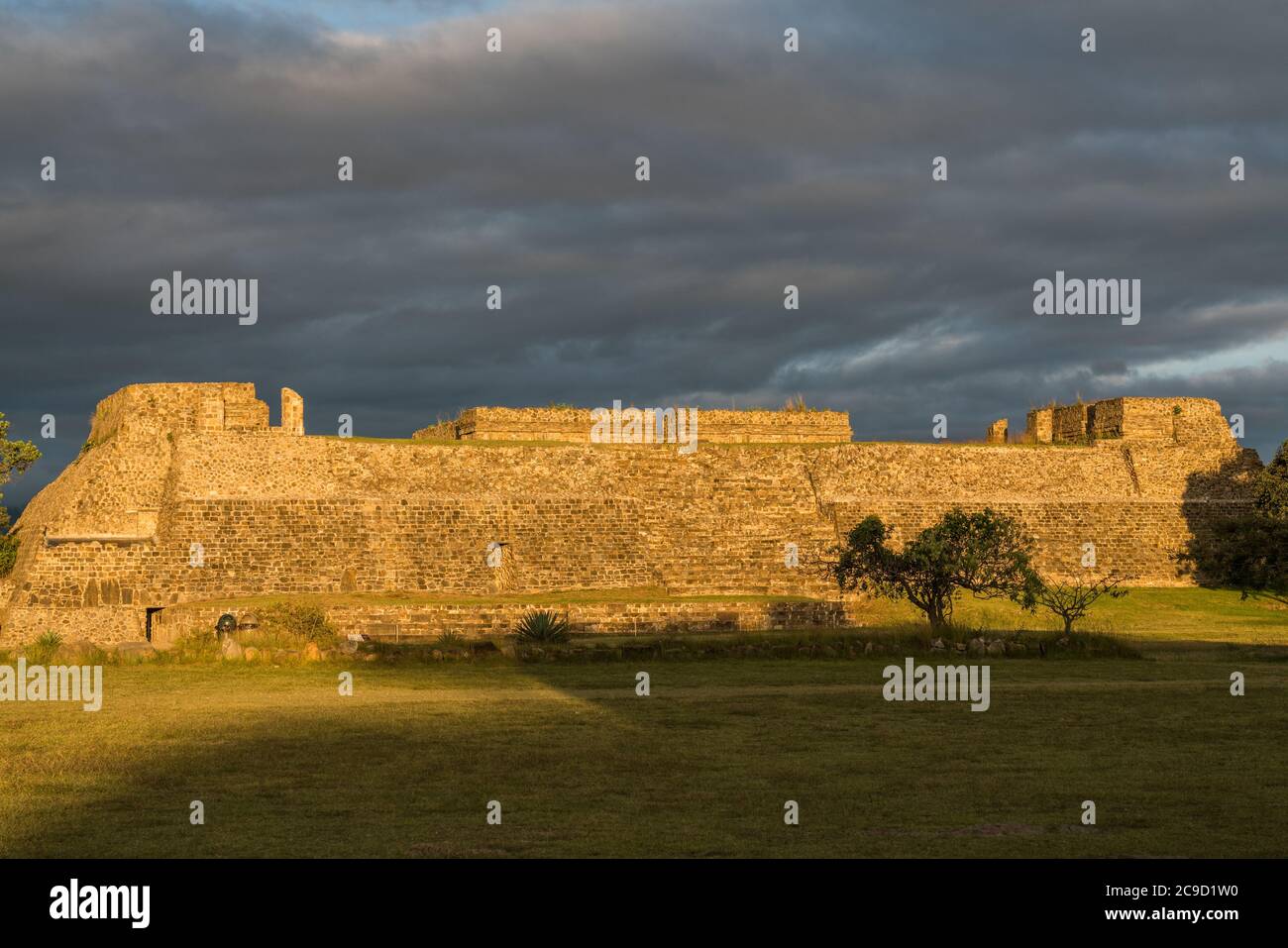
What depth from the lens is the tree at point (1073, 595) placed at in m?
23.7

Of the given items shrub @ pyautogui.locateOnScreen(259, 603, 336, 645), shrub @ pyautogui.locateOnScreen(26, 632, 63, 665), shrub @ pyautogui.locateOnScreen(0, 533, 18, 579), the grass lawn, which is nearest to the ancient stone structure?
shrub @ pyautogui.locateOnScreen(0, 533, 18, 579)

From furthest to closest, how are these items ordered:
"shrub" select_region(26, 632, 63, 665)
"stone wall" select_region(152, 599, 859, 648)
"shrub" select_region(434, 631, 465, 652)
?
"stone wall" select_region(152, 599, 859, 648)
"shrub" select_region(434, 631, 465, 652)
"shrub" select_region(26, 632, 63, 665)

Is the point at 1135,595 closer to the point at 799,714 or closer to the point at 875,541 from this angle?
the point at 875,541

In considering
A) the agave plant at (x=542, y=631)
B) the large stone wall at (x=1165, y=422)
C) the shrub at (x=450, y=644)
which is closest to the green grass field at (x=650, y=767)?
the shrub at (x=450, y=644)

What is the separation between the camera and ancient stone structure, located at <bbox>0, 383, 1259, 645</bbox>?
1156 inches

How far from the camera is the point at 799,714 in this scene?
14797 mm

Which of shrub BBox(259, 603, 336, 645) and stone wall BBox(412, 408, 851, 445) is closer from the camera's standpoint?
shrub BBox(259, 603, 336, 645)

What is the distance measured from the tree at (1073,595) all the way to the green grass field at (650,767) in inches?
180

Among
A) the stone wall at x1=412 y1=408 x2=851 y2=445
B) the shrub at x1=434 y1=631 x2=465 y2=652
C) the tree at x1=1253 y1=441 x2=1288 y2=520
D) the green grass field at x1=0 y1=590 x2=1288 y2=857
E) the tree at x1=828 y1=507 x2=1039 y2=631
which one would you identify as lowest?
the green grass field at x1=0 y1=590 x2=1288 y2=857

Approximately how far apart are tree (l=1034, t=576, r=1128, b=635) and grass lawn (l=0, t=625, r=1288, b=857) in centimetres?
527

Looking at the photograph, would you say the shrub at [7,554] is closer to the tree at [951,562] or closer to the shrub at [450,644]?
the shrub at [450,644]

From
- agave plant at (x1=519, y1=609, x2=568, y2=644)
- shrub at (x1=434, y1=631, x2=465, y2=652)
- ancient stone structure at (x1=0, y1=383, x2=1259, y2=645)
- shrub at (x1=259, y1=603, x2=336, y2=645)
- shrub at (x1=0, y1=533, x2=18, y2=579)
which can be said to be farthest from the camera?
shrub at (x1=0, y1=533, x2=18, y2=579)

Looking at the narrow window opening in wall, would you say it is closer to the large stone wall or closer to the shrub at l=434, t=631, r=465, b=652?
the shrub at l=434, t=631, r=465, b=652
